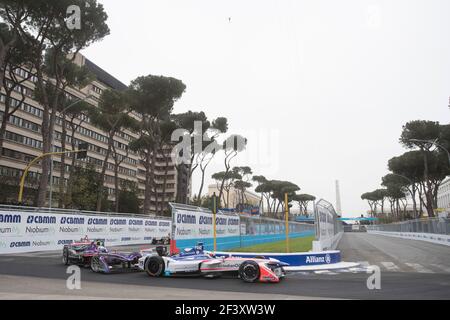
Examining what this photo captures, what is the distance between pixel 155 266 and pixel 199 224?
7042 mm

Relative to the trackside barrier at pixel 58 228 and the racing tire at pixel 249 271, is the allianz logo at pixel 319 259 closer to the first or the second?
the racing tire at pixel 249 271

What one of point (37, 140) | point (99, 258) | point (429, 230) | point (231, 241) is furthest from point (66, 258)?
point (37, 140)

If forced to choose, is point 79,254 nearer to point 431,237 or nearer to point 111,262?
point 111,262

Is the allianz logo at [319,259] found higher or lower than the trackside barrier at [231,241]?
lower

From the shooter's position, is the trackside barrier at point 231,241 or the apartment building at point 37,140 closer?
the trackside barrier at point 231,241

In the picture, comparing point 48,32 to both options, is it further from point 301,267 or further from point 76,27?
point 301,267

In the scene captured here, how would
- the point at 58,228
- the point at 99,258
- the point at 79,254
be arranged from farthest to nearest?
the point at 58,228, the point at 79,254, the point at 99,258

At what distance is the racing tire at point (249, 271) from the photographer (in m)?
9.40

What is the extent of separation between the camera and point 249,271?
31.2 feet

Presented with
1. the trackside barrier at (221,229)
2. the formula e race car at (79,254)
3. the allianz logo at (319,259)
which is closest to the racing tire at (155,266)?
the formula e race car at (79,254)

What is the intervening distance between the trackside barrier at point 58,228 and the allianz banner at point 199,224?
917 cm

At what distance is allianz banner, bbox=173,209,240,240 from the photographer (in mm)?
15234
